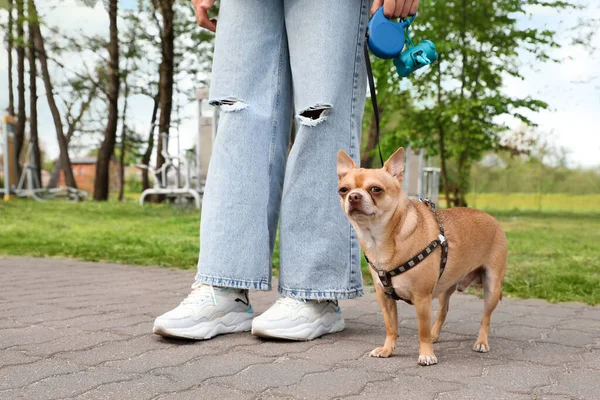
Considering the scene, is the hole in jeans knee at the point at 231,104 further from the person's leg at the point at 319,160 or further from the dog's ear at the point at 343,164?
the dog's ear at the point at 343,164

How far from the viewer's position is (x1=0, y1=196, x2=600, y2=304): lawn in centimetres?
453

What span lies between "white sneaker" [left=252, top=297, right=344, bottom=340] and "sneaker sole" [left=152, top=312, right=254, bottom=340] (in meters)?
0.15

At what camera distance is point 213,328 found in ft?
8.98

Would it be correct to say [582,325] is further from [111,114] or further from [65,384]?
[111,114]

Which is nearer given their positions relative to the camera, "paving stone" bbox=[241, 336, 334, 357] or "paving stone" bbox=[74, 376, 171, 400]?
"paving stone" bbox=[74, 376, 171, 400]

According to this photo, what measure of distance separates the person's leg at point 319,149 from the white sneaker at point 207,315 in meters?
0.22

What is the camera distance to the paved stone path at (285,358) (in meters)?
2.05

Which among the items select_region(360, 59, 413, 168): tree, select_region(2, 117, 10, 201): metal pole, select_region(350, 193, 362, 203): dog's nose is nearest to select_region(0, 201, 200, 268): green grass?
select_region(350, 193, 362, 203): dog's nose

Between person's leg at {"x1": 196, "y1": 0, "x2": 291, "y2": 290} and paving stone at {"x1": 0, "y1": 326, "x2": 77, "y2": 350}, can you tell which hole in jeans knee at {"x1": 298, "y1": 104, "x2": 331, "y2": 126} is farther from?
paving stone at {"x1": 0, "y1": 326, "x2": 77, "y2": 350}

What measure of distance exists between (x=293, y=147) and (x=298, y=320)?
0.78 metres

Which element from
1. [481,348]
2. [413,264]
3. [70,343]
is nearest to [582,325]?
[481,348]

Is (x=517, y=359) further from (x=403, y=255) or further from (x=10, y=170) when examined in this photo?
(x=10, y=170)

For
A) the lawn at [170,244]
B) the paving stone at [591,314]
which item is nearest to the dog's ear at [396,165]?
the paving stone at [591,314]

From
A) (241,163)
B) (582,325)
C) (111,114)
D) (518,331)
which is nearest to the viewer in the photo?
(241,163)
